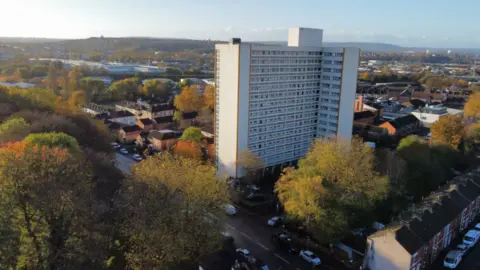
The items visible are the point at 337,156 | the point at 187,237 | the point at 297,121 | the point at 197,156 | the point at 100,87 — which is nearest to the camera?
the point at 187,237

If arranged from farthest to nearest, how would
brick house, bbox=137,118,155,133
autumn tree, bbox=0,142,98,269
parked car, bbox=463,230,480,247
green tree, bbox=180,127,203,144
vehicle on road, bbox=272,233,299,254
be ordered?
1. brick house, bbox=137,118,155,133
2. green tree, bbox=180,127,203,144
3. parked car, bbox=463,230,480,247
4. vehicle on road, bbox=272,233,299,254
5. autumn tree, bbox=0,142,98,269

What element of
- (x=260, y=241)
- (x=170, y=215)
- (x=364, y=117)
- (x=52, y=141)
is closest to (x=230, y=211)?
(x=260, y=241)

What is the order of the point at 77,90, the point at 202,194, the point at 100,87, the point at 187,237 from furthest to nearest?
the point at 100,87
the point at 77,90
the point at 202,194
the point at 187,237

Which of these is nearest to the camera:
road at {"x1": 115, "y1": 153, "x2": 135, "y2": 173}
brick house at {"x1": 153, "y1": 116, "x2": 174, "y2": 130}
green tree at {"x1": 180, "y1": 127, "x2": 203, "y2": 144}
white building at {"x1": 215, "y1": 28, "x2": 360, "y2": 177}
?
white building at {"x1": 215, "y1": 28, "x2": 360, "y2": 177}

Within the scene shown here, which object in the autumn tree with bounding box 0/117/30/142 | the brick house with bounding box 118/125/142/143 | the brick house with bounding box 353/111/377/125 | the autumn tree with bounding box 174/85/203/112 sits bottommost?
the brick house with bounding box 118/125/142/143

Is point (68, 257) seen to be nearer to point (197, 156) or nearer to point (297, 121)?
point (197, 156)

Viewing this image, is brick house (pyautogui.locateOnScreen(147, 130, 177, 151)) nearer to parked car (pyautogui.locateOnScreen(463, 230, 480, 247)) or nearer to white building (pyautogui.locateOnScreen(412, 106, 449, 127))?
parked car (pyautogui.locateOnScreen(463, 230, 480, 247))

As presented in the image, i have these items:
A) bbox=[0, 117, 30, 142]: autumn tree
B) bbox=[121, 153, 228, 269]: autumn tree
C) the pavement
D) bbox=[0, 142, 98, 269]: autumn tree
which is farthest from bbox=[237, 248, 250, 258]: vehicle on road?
bbox=[0, 117, 30, 142]: autumn tree

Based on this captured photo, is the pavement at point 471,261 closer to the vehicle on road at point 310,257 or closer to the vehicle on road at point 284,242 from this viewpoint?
the vehicle on road at point 310,257

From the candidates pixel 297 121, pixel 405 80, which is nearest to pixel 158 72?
pixel 405 80
